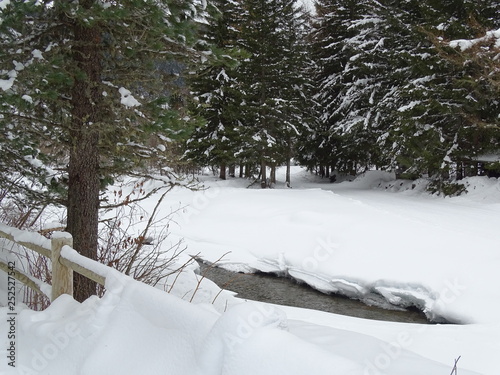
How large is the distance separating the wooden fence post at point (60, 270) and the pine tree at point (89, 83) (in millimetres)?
683

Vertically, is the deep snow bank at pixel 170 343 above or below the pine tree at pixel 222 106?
below

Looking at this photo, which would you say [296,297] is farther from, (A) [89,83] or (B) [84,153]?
(A) [89,83]

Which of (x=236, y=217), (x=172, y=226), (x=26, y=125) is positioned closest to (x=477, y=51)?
(x=236, y=217)

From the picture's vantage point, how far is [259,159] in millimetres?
18297

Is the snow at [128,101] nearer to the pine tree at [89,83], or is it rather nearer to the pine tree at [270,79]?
the pine tree at [89,83]

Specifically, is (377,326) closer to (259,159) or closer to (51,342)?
(51,342)

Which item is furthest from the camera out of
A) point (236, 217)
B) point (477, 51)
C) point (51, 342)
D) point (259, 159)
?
point (259, 159)

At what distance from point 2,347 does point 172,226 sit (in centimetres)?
958

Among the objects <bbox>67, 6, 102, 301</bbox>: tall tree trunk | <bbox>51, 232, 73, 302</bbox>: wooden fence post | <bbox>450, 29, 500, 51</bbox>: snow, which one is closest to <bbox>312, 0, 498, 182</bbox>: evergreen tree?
<bbox>450, 29, 500, 51</bbox>: snow

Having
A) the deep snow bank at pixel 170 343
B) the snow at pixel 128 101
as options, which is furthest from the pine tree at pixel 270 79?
the deep snow bank at pixel 170 343

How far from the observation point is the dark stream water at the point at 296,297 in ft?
22.0

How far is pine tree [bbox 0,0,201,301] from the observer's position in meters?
3.35

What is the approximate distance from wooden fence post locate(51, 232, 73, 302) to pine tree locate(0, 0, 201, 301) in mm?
683

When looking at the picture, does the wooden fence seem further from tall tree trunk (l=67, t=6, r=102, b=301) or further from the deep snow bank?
tall tree trunk (l=67, t=6, r=102, b=301)
